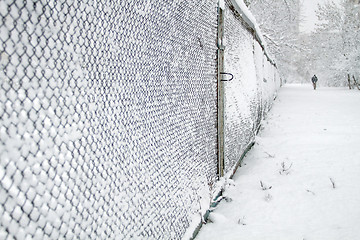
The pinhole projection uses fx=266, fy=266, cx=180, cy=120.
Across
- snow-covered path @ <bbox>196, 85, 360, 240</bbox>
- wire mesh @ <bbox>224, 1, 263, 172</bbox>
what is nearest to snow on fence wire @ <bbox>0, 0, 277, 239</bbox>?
snow-covered path @ <bbox>196, 85, 360, 240</bbox>

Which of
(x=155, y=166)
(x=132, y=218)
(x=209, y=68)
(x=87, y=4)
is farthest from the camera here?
(x=209, y=68)

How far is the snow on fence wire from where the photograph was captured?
0.91 metres

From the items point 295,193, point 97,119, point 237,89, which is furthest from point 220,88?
point 97,119

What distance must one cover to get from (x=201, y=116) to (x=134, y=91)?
3.95 feet

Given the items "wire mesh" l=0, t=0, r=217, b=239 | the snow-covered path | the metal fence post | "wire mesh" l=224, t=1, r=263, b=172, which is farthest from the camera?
"wire mesh" l=224, t=1, r=263, b=172

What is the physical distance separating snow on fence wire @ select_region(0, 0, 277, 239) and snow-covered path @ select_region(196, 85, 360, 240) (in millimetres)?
782

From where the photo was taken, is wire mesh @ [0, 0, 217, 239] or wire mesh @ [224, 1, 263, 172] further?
wire mesh @ [224, 1, 263, 172]

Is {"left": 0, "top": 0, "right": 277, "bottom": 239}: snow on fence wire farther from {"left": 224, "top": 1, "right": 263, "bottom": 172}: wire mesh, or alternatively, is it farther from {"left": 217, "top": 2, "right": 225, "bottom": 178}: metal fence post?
{"left": 224, "top": 1, "right": 263, "bottom": 172}: wire mesh

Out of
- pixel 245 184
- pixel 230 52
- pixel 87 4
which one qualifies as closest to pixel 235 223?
pixel 245 184

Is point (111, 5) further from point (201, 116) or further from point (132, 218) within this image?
point (201, 116)

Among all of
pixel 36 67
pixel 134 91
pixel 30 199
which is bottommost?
pixel 30 199

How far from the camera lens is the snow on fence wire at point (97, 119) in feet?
2.98

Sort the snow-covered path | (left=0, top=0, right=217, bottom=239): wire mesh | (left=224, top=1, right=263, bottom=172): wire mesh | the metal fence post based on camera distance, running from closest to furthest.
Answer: (left=0, top=0, right=217, bottom=239): wire mesh → the snow-covered path → the metal fence post → (left=224, top=1, right=263, bottom=172): wire mesh

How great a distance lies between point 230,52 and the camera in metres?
3.65
